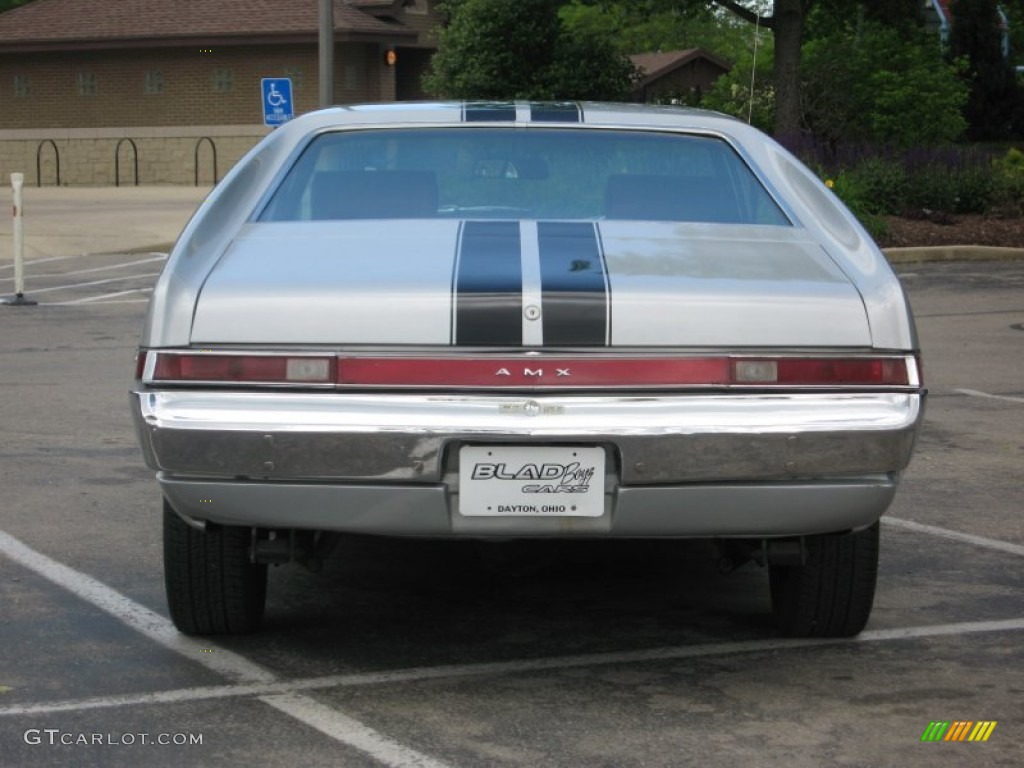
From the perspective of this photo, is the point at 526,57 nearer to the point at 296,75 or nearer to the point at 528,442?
the point at 296,75

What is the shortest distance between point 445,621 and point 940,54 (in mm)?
34083

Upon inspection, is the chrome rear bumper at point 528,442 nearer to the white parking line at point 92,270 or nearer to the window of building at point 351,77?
the white parking line at point 92,270

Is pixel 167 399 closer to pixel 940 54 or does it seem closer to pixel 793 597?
pixel 793 597

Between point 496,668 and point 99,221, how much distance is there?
22.1 m

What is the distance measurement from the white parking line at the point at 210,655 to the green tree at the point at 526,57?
1107 inches

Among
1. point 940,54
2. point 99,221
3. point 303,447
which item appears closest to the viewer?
point 303,447

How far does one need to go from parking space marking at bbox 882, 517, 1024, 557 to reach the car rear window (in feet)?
5.69

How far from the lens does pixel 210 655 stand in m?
4.88

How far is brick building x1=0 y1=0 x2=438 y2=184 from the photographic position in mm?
43531

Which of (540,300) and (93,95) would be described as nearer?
(540,300)

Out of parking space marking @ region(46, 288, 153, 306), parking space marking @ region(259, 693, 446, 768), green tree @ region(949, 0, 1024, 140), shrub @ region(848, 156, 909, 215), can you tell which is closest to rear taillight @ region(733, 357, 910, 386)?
parking space marking @ region(259, 693, 446, 768)

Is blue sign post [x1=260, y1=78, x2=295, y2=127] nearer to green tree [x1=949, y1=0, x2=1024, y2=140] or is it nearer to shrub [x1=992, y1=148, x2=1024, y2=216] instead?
shrub [x1=992, y1=148, x2=1024, y2=216]

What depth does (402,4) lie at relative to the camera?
4769 cm

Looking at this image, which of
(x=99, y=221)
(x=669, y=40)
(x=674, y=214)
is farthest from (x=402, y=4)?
(x=674, y=214)
